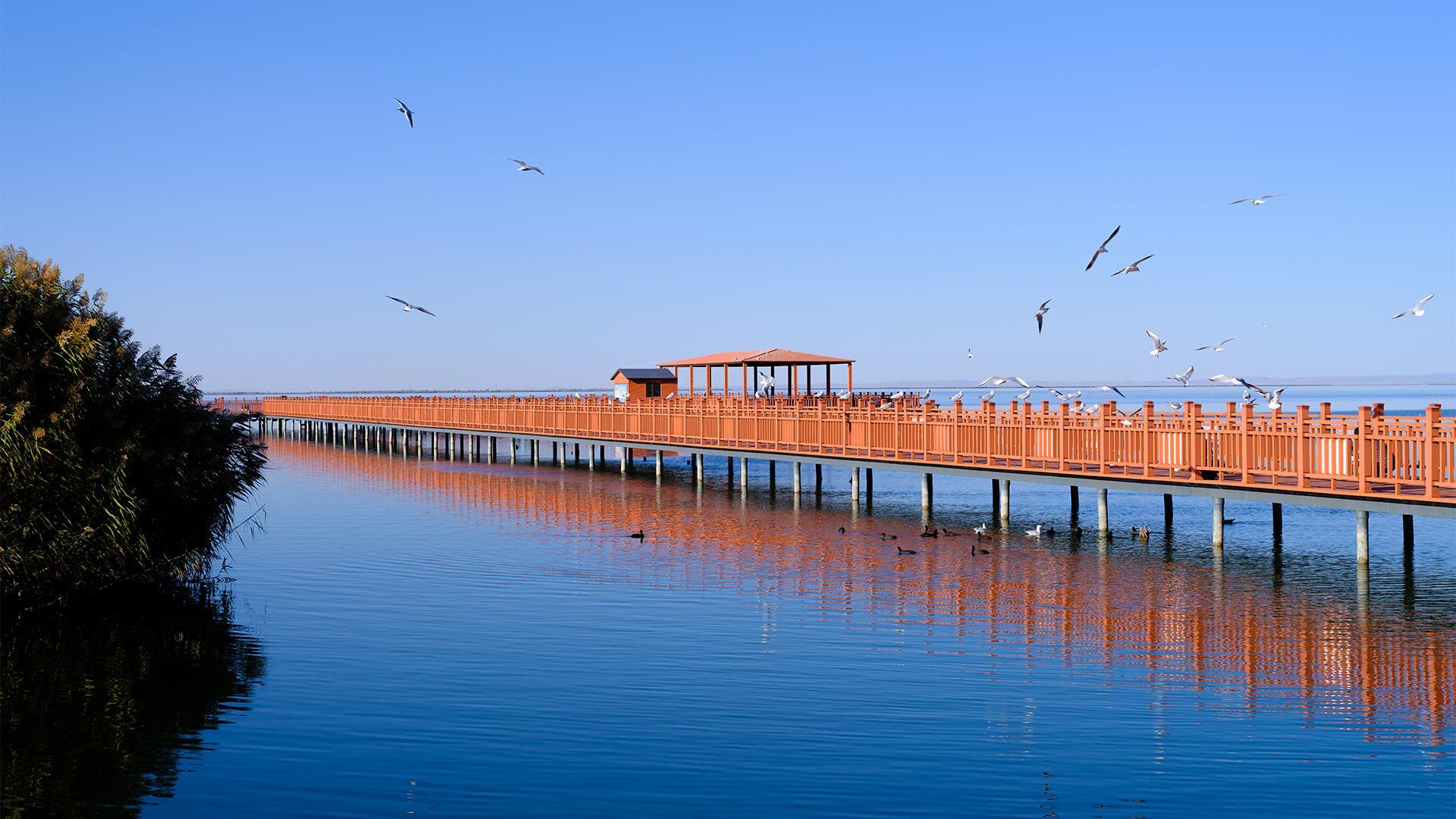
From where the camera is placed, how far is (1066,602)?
18.4 meters

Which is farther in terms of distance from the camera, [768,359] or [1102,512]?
[768,359]

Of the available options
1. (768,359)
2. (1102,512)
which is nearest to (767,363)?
(768,359)

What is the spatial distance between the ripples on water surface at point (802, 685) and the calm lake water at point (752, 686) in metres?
0.05

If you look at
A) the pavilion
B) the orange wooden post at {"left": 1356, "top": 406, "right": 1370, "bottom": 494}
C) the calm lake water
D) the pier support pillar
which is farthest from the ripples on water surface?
the pavilion

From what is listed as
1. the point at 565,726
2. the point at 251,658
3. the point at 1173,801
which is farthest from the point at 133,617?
the point at 1173,801

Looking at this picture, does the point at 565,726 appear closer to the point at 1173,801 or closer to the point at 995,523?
the point at 1173,801

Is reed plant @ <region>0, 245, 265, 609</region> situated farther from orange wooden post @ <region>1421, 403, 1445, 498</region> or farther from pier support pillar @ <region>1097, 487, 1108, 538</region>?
orange wooden post @ <region>1421, 403, 1445, 498</region>

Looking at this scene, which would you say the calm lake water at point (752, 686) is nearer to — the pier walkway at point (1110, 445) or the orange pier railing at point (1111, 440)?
the pier walkway at point (1110, 445)

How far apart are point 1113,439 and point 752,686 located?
15532mm

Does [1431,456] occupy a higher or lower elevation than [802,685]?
higher

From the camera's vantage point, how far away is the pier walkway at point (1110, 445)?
20922 mm

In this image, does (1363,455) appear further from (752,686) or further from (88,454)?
(88,454)

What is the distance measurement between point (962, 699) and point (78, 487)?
11.6m

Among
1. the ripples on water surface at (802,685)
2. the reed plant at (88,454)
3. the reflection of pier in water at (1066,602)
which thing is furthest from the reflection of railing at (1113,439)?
the reed plant at (88,454)
